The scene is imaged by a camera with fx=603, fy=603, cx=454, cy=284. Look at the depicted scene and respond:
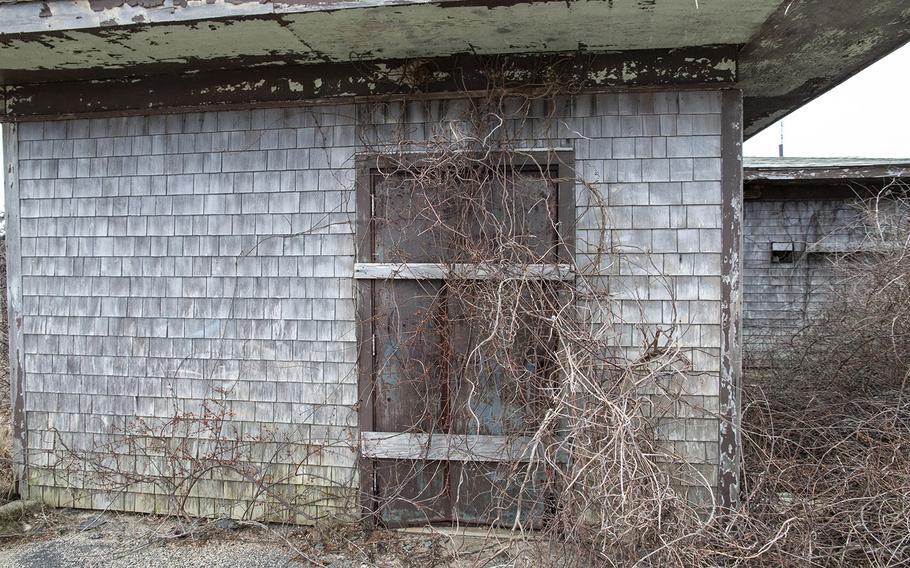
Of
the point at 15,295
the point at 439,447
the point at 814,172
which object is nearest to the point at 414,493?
the point at 439,447

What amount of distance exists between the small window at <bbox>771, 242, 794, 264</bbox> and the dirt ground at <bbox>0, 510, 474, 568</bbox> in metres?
6.54

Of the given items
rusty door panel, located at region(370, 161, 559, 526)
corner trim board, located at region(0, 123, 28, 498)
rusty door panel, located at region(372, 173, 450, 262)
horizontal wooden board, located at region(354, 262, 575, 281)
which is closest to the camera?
horizontal wooden board, located at region(354, 262, 575, 281)

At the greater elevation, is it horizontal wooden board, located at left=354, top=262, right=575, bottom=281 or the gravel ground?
horizontal wooden board, located at left=354, top=262, right=575, bottom=281

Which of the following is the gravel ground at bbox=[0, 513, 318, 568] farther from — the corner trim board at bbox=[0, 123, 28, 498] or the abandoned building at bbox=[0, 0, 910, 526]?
the corner trim board at bbox=[0, 123, 28, 498]

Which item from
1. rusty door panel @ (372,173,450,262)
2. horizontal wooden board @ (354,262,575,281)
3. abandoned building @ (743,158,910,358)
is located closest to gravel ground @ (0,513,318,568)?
horizontal wooden board @ (354,262,575,281)

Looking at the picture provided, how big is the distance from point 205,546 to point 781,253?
308 inches

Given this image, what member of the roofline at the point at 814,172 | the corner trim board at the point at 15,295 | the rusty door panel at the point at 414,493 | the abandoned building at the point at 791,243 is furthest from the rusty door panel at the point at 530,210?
the abandoned building at the point at 791,243

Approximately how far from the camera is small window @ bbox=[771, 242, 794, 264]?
8164mm

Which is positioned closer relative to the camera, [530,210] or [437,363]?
[530,210]

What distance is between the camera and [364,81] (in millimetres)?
3838

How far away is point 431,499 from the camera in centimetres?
384

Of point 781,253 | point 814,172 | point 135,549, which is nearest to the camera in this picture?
point 135,549

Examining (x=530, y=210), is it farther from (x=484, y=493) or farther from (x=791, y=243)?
(x=791, y=243)

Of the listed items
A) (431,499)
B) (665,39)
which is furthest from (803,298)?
(431,499)
